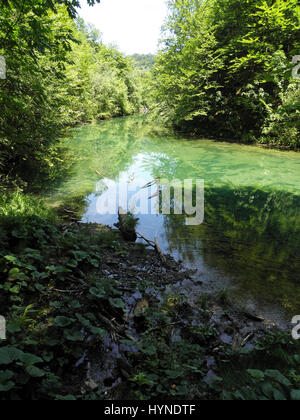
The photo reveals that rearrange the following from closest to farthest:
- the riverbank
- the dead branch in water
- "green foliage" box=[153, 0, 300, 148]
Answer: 1. the riverbank
2. the dead branch in water
3. "green foliage" box=[153, 0, 300, 148]

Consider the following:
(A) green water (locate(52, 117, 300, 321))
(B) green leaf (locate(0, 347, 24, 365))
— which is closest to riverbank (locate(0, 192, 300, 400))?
(B) green leaf (locate(0, 347, 24, 365))

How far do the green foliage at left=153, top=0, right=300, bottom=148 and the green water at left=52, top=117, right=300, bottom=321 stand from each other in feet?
13.3

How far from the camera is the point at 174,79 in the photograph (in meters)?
25.4

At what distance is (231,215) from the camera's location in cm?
834

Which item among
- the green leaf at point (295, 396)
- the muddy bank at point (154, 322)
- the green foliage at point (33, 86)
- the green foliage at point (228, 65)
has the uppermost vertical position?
the green foliage at point (228, 65)

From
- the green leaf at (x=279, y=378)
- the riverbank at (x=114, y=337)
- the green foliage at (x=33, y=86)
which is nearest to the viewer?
the green leaf at (x=279, y=378)

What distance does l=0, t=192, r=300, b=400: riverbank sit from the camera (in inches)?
83.8

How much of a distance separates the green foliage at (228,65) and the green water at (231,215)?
159 inches

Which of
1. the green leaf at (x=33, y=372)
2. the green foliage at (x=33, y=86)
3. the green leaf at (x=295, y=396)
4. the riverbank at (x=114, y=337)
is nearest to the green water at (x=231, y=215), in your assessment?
the riverbank at (x=114, y=337)

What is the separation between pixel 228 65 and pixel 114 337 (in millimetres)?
26543

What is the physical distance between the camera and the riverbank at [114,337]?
2129mm

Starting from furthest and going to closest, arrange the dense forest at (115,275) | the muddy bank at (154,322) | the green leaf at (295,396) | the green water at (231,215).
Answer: the green water at (231,215), the muddy bank at (154,322), the dense forest at (115,275), the green leaf at (295,396)

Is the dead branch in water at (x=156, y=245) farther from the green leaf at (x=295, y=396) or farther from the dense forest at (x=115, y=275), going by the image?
the green leaf at (x=295, y=396)

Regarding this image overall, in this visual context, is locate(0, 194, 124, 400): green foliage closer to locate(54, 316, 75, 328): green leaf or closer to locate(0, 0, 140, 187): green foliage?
locate(54, 316, 75, 328): green leaf
